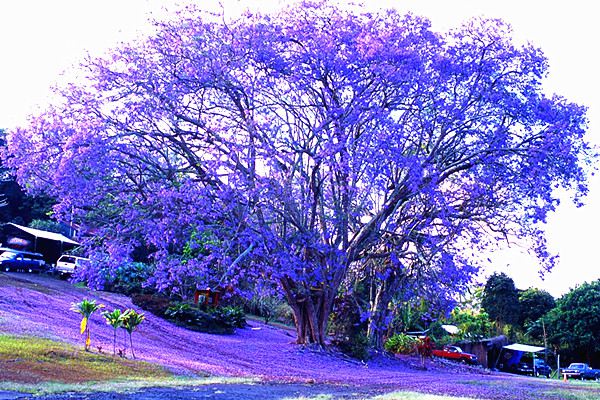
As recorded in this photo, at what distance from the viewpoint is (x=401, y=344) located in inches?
1222

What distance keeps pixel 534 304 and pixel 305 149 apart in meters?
35.4

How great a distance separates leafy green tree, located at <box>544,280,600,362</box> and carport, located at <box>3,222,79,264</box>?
30.9m

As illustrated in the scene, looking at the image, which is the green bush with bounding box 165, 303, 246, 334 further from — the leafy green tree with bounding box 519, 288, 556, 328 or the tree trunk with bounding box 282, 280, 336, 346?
the leafy green tree with bounding box 519, 288, 556, 328

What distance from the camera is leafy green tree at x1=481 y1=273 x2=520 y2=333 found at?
5044 cm

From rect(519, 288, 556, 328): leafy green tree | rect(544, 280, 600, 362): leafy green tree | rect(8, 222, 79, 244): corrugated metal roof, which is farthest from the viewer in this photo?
rect(519, 288, 556, 328): leafy green tree

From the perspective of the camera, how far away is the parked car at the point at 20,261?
40594mm

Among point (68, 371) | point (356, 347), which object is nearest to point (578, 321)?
point (356, 347)

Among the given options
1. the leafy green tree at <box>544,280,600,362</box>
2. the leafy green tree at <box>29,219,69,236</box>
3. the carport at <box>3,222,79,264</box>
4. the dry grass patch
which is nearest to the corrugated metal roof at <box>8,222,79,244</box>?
the carport at <box>3,222,79,264</box>

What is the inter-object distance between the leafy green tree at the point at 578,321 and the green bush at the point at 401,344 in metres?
16.3

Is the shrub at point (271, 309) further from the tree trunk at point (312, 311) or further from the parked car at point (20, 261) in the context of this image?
the parked car at point (20, 261)

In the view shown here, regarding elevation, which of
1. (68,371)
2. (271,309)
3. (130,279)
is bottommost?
(68,371)

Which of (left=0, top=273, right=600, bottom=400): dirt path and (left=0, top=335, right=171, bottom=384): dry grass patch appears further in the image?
(left=0, top=273, right=600, bottom=400): dirt path

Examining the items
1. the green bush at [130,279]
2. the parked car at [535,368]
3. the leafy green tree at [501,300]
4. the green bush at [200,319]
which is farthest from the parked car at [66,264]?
the leafy green tree at [501,300]

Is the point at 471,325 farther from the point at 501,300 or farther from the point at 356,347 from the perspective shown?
the point at 356,347
